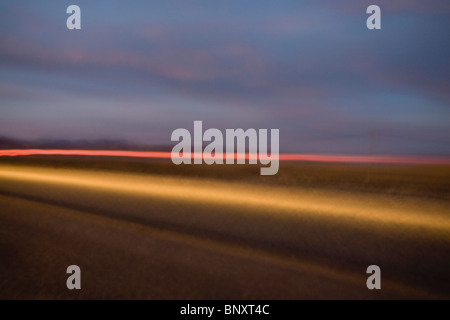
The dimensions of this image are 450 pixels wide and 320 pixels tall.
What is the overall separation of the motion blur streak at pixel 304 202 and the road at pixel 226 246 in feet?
0.09

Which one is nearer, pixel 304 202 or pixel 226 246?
pixel 226 246

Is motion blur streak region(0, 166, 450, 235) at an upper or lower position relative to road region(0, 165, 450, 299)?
upper

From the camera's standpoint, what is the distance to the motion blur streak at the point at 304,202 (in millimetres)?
5336

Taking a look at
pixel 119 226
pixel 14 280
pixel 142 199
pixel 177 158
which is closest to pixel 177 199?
pixel 142 199

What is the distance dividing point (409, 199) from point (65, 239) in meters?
6.02

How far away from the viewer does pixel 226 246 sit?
429cm

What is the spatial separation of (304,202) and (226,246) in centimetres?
291

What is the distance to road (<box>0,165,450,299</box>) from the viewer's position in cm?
313

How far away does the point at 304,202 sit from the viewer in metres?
6.78

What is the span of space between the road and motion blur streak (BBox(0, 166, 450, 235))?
3cm

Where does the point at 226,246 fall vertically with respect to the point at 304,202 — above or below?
below

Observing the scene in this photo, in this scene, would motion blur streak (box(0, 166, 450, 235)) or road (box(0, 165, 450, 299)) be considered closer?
road (box(0, 165, 450, 299))

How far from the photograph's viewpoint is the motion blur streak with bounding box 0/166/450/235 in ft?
17.5
